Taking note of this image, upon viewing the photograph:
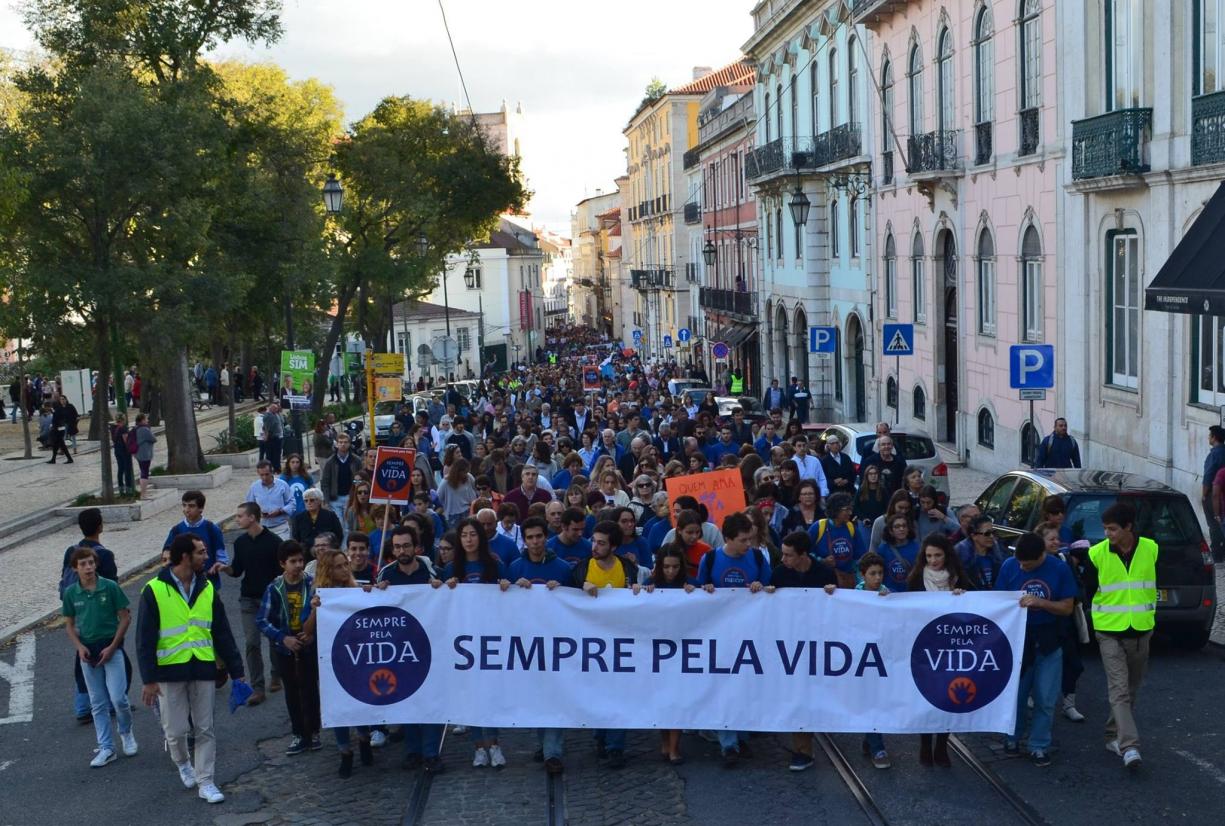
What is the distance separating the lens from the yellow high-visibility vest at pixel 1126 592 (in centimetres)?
944

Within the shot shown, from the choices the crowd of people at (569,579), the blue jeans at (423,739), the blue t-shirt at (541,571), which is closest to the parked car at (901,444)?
the crowd of people at (569,579)

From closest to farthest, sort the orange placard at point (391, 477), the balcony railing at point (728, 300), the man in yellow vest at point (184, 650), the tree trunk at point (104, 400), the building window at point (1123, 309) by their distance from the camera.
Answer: the man in yellow vest at point (184, 650), the orange placard at point (391, 477), the building window at point (1123, 309), the tree trunk at point (104, 400), the balcony railing at point (728, 300)

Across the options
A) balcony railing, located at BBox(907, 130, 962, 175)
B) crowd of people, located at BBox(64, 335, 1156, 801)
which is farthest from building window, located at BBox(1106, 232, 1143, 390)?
crowd of people, located at BBox(64, 335, 1156, 801)

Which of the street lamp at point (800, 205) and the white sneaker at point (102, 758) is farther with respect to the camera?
the street lamp at point (800, 205)

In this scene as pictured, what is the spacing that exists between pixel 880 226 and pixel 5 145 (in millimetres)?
21083

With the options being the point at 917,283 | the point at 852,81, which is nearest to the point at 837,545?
the point at 917,283

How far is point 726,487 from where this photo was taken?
567 inches

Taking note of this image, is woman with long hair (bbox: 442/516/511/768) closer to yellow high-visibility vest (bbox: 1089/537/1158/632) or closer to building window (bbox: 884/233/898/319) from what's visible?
yellow high-visibility vest (bbox: 1089/537/1158/632)

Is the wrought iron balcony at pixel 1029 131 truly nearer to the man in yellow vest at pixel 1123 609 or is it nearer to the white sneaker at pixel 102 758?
the man in yellow vest at pixel 1123 609

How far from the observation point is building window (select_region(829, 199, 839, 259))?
41.9 m

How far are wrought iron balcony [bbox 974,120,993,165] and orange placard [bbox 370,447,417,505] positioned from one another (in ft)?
55.7

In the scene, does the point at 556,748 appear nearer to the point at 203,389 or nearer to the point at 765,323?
the point at 765,323

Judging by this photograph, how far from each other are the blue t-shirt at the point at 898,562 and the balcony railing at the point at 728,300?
4405cm

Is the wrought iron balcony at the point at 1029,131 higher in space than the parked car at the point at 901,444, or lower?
higher
